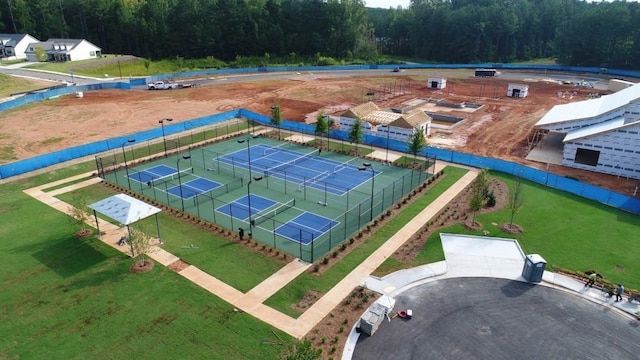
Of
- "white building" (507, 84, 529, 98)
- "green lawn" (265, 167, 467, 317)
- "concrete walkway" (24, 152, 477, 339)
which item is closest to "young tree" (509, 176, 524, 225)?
"concrete walkway" (24, 152, 477, 339)

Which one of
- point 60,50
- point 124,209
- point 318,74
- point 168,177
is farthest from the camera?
point 60,50

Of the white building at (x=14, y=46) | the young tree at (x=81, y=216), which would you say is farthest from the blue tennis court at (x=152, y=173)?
the white building at (x=14, y=46)

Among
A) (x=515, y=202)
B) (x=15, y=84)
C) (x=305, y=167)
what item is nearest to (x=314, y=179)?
(x=305, y=167)

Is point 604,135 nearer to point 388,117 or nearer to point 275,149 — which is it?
point 388,117

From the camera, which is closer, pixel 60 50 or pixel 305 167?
pixel 305 167

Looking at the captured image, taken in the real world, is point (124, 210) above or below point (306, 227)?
above

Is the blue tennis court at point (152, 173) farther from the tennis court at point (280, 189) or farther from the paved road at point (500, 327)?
the paved road at point (500, 327)
